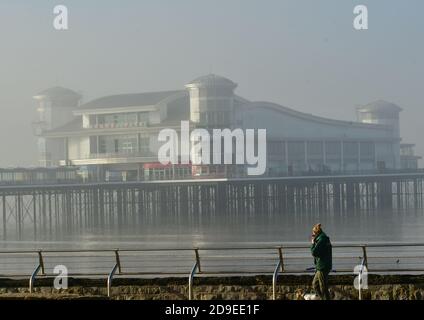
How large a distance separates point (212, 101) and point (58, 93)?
20.2 m

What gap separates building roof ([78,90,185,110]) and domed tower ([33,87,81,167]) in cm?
439

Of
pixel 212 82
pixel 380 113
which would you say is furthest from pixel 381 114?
pixel 212 82

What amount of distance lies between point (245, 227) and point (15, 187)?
21.0 metres

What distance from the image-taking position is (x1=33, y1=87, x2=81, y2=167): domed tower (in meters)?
88.3

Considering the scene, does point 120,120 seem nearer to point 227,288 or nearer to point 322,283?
point 227,288

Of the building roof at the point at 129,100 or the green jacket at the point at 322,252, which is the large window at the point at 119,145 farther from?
the green jacket at the point at 322,252

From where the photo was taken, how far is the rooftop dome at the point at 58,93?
94688mm

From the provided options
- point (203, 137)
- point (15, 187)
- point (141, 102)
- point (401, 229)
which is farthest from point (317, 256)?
point (141, 102)

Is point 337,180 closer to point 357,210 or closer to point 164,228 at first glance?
point 357,210

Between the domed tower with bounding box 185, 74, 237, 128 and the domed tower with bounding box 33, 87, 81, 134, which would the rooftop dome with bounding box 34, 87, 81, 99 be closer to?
the domed tower with bounding box 33, 87, 81, 134

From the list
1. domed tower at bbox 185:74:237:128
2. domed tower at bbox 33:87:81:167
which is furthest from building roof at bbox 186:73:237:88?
domed tower at bbox 33:87:81:167

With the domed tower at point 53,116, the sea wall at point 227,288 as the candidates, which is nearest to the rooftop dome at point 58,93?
the domed tower at point 53,116

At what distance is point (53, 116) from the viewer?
306 feet

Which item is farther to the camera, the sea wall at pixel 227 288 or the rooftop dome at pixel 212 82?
the rooftop dome at pixel 212 82
